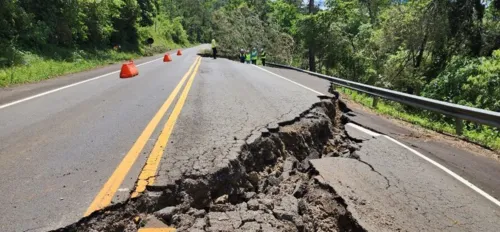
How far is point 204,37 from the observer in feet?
341

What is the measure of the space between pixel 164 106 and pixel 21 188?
4.03 metres

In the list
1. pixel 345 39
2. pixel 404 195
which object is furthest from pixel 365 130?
pixel 345 39

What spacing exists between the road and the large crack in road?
13 centimetres

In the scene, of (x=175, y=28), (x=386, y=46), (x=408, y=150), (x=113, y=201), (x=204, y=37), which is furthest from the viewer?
(x=204, y=37)

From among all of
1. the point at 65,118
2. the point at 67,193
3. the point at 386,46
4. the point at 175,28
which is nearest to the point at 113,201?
the point at 67,193

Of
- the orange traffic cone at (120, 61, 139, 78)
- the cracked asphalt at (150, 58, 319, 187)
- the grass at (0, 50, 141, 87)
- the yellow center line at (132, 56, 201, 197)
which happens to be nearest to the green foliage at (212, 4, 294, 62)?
the grass at (0, 50, 141, 87)

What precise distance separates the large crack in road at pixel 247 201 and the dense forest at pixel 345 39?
7.55 metres

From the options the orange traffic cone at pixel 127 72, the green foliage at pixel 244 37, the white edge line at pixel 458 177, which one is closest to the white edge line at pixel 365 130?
the white edge line at pixel 458 177

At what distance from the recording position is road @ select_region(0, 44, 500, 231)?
10.5 ft

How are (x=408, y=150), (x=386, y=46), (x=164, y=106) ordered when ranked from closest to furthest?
(x=408, y=150)
(x=164, y=106)
(x=386, y=46)

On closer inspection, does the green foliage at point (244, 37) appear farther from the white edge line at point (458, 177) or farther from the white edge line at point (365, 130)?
the white edge line at point (458, 177)

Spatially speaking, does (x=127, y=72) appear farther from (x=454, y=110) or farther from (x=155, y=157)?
(x=454, y=110)

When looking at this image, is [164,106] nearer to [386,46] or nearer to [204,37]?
[386,46]

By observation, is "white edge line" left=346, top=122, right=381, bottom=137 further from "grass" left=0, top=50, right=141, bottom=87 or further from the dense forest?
"grass" left=0, top=50, right=141, bottom=87
